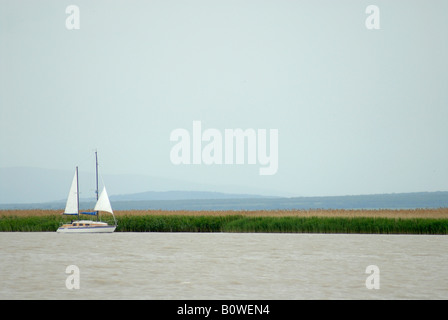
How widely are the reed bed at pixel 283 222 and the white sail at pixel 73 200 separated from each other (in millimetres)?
1988

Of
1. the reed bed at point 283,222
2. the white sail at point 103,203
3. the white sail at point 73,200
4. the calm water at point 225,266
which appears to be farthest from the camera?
the white sail at point 73,200

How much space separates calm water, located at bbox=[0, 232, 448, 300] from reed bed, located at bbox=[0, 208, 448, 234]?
3.51 ft

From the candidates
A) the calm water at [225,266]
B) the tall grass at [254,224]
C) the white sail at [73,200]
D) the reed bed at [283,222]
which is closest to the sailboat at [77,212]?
the white sail at [73,200]

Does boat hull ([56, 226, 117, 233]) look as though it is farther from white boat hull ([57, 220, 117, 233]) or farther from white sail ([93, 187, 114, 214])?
white sail ([93, 187, 114, 214])

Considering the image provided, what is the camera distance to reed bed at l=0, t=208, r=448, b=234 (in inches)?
1882

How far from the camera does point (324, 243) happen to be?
1705 inches

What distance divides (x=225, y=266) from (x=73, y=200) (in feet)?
83.4

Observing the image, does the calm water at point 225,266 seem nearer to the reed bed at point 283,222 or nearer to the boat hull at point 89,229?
the reed bed at point 283,222

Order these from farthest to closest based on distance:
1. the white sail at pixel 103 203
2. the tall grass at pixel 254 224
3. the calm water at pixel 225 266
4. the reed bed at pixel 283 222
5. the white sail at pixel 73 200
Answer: the white sail at pixel 73 200 < the white sail at pixel 103 203 < the reed bed at pixel 283 222 < the tall grass at pixel 254 224 < the calm water at pixel 225 266

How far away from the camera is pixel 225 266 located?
30.8 m

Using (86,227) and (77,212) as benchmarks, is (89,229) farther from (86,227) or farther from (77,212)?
(77,212)

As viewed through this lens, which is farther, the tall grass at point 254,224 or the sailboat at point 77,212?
the sailboat at point 77,212

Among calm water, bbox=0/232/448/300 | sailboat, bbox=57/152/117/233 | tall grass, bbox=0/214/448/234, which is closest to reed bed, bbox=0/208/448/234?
tall grass, bbox=0/214/448/234

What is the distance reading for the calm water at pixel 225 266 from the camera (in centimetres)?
2300
